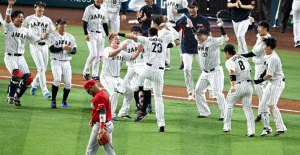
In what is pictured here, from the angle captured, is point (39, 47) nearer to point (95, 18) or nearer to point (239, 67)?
point (95, 18)

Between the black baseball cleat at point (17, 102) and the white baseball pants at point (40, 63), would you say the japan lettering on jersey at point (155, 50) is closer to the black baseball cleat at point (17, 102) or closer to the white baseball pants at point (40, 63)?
the black baseball cleat at point (17, 102)

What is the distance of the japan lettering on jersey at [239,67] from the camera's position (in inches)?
696

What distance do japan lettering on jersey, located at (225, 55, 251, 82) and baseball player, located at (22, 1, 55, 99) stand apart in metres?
5.07

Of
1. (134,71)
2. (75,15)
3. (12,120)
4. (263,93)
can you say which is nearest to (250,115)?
(263,93)

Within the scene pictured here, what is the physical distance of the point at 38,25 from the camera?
21.5m

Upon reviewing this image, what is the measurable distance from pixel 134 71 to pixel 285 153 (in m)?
4.36

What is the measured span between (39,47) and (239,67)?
18.1 ft

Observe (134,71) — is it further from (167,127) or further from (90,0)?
(90,0)

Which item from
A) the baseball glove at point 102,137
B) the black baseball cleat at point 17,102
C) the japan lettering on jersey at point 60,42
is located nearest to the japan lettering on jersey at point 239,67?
the japan lettering on jersey at point 60,42

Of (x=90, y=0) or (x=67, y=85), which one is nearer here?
(x=67, y=85)

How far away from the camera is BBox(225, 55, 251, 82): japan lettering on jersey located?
17688 millimetres

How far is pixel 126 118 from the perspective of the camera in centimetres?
1938

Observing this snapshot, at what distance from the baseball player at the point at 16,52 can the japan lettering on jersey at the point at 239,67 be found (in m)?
4.76

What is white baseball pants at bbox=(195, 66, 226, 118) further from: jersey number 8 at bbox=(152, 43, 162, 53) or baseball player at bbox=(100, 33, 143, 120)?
jersey number 8 at bbox=(152, 43, 162, 53)
